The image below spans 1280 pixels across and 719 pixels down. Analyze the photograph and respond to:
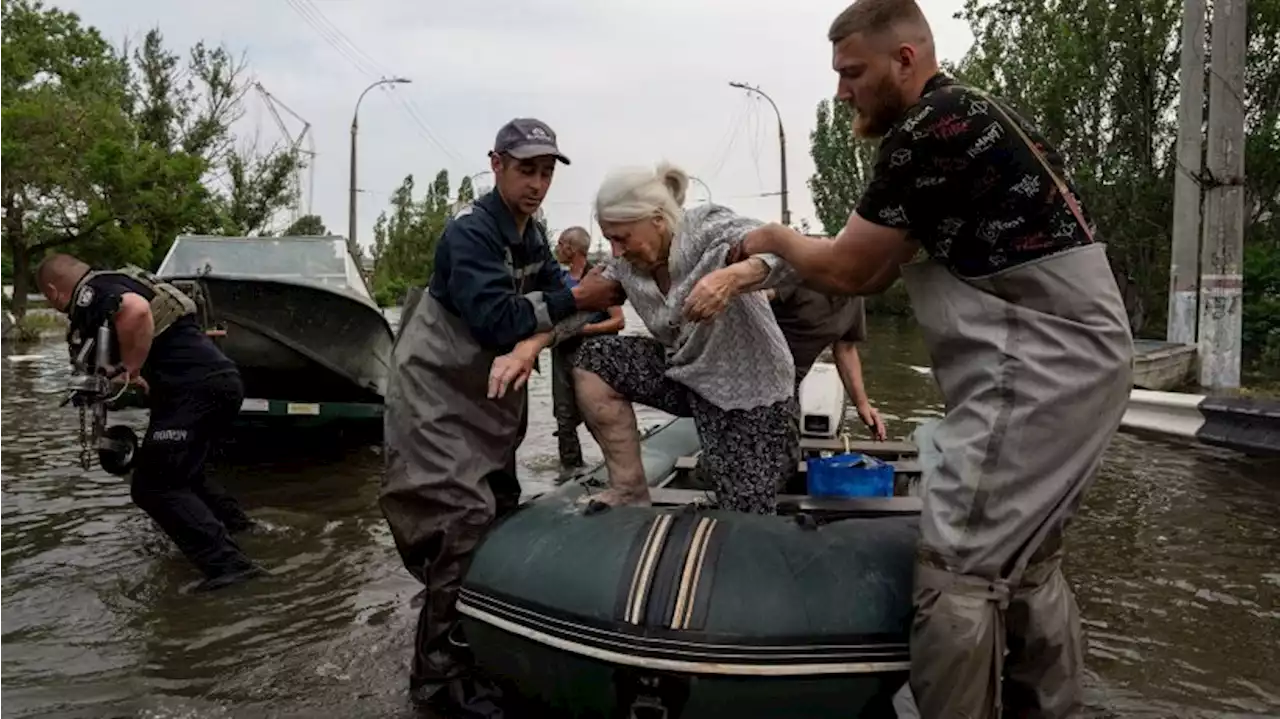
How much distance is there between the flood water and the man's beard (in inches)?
93.6

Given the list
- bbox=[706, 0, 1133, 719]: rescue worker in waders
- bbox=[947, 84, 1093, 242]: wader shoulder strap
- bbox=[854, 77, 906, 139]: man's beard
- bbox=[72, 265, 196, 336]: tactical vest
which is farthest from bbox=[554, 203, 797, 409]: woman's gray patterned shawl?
bbox=[72, 265, 196, 336]: tactical vest

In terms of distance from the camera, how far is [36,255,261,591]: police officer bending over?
5250 millimetres

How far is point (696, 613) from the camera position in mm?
2855

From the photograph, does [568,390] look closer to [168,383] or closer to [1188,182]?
[168,383]

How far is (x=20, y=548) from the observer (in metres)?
6.00

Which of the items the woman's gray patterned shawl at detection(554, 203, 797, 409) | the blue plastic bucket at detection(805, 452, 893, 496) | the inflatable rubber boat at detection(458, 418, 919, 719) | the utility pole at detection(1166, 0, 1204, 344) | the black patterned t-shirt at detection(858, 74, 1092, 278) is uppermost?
the utility pole at detection(1166, 0, 1204, 344)

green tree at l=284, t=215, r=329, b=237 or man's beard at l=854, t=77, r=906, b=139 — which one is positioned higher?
green tree at l=284, t=215, r=329, b=237

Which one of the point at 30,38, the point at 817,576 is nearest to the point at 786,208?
the point at 30,38

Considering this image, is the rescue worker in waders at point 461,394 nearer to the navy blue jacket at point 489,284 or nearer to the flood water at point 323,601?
the navy blue jacket at point 489,284

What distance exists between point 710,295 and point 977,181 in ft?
2.62

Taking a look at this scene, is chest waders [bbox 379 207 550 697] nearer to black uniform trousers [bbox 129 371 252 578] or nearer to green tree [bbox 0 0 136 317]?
black uniform trousers [bbox 129 371 252 578]

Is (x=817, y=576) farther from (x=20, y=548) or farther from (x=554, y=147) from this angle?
(x=20, y=548)

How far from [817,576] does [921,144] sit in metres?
1.18

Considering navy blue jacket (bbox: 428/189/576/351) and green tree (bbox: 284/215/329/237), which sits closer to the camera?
navy blue jacket (bbox: 428/189/576/351)
